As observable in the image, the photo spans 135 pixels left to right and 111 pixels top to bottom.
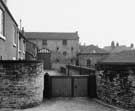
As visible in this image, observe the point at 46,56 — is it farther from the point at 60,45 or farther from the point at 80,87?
the point at 80,87

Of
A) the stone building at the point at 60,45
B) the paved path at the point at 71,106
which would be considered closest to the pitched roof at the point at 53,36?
the stone building at the point at 60,45

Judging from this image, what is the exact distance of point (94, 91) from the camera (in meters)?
9.46

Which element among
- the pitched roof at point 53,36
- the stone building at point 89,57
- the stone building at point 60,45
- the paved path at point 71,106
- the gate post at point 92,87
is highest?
the pitched roof at point 53,36

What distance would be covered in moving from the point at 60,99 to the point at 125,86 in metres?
4.26

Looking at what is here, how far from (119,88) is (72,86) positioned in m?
3.33

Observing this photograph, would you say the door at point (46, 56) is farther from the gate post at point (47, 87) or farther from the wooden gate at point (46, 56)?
→ the gate post at point (47, 87)

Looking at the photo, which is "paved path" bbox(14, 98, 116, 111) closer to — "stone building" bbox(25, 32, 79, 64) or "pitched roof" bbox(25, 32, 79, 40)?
"stone building" bbox(25, 32, 79, 64)

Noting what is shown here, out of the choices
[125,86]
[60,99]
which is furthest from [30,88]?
[125,86]

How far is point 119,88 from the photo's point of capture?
7555 mm

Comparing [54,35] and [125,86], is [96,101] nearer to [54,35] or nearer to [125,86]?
[125,86]

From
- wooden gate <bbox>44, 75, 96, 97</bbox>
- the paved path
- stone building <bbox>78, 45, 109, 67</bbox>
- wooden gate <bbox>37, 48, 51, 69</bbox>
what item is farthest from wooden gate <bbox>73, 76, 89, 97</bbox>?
stone building <bbox>78, 45, 109, 67</bbox>

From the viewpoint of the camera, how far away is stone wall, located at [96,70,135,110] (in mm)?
7266

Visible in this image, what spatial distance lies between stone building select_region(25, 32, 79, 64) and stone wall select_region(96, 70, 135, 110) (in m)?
31.7

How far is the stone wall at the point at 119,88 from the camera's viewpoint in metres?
7.27
